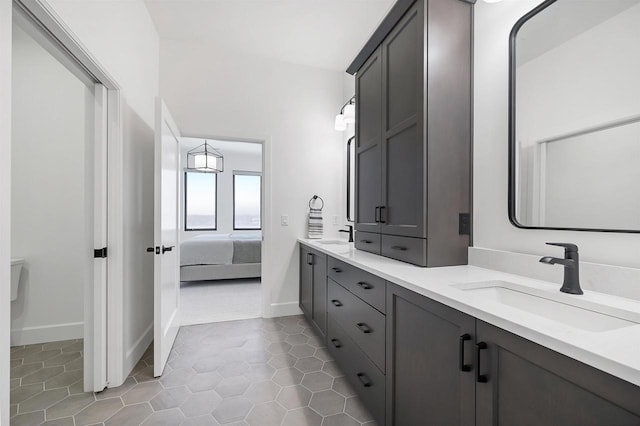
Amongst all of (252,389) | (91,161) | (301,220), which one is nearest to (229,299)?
(301,220)

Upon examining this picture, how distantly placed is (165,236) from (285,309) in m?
1.58

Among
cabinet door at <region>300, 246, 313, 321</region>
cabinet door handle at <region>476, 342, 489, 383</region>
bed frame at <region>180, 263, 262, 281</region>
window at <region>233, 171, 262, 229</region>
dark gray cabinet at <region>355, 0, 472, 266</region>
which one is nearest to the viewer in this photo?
cabinet door handle at <region>476, 342, 489, 383</region>

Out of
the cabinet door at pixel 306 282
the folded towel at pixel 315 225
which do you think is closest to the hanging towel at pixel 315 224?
the folded towel at pixel 315 225

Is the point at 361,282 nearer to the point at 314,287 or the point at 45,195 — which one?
the point at 314,287

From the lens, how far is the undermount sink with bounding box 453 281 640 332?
2.73ft

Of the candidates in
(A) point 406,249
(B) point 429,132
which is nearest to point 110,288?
(A) point 406,249

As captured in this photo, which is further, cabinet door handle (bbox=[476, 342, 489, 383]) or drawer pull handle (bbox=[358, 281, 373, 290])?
drawer pull handle (bbox=[358, 281, 373, 290])

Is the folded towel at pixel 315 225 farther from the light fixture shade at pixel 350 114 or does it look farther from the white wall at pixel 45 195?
the white wall at pixel 45 195

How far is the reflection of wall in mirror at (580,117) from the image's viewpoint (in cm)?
96

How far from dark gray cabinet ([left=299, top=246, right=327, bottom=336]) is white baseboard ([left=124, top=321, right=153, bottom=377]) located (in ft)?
4.69

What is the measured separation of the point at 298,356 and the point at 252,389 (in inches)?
19.7

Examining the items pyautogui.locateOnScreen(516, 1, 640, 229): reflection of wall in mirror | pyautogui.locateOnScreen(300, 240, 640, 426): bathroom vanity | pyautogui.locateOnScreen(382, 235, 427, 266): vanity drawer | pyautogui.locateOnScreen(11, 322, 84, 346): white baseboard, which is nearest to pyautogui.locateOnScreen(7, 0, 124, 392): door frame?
pyautogui.locateOnScreen(11, 322, 84, 346): white baseboard

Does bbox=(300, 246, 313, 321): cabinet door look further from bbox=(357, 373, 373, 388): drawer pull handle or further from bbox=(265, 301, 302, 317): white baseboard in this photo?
bbox=(357, 373, 373, 388): drawer pull handle

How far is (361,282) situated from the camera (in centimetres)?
160
